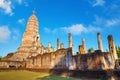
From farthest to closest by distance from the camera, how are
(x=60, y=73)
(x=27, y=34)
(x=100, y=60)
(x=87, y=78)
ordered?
(x=27, y=34) → (x=60, y=73) → (x=100, y=60) → (x=87, y=78)

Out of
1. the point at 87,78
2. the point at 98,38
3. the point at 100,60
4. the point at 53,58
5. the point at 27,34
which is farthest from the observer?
the point at 27,34

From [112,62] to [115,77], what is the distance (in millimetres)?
7083

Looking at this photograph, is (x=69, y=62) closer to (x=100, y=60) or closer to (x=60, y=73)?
(x=60, y=73)

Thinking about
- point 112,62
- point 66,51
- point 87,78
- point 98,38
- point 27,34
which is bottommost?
point 87,78

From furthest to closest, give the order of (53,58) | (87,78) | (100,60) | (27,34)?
1. (27,34)
2. (53,58)
3. (100,60)
4. (87,78)

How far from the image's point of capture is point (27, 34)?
43.5 m

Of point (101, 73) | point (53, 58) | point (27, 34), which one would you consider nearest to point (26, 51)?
point (27, 34)

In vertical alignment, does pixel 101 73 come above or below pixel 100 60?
below

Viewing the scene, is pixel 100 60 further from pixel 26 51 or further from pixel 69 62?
pixel 26 51

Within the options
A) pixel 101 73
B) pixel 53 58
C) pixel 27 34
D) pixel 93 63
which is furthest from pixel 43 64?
pixel 27 34

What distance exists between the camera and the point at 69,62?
1888 cm

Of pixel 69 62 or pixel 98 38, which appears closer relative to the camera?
pixel 69 62

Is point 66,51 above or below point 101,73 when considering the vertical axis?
above

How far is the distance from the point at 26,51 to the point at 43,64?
1649cm
